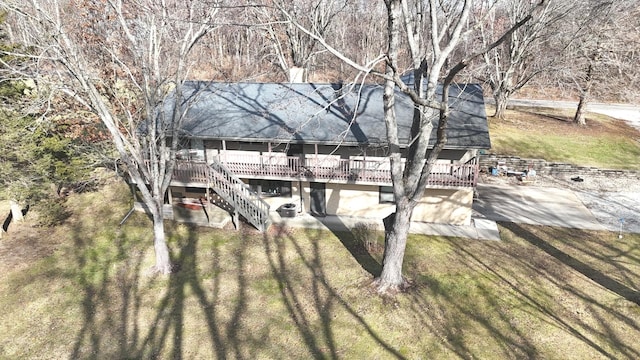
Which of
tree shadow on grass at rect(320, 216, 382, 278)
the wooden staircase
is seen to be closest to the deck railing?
the wooden staircase

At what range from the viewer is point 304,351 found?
1102 centimetres

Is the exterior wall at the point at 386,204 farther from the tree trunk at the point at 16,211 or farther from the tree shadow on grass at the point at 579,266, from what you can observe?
the tree trunk at the point at 16,211

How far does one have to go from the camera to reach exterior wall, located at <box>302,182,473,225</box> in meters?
18.0

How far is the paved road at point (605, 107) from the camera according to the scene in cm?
3916

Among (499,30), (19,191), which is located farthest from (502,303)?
(499,30)

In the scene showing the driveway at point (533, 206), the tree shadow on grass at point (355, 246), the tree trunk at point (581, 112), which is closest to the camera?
the tree shadow on grass at point (355, 246)

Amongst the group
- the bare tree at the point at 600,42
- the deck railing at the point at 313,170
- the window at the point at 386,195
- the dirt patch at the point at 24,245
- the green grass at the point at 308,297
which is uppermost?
the bare tree at the point at 600,42

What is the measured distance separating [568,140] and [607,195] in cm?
1014

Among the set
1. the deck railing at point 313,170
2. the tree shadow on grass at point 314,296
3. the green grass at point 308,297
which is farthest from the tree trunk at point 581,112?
the tree shadow on grass at point 314,296

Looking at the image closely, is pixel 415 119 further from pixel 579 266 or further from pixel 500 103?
pixel 500 103

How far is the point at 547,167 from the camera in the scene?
25.0 m

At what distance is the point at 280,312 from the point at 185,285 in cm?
395

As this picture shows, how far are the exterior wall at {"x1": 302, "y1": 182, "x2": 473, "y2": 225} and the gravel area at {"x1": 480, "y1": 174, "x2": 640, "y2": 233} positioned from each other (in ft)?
22.5

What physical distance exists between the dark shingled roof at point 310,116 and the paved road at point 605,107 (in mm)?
28533
